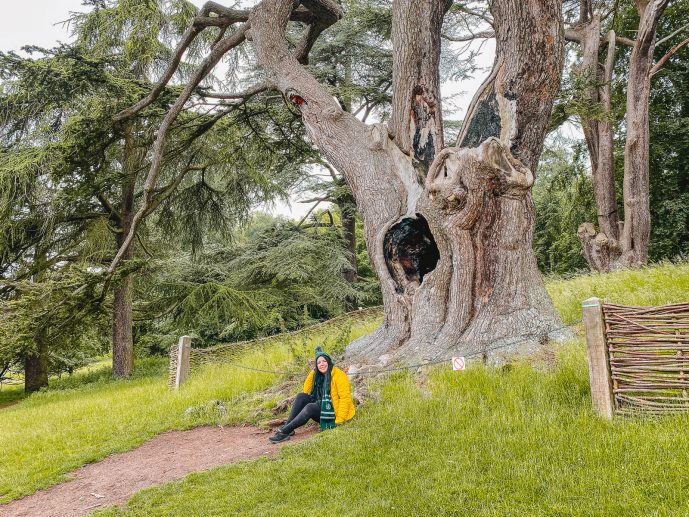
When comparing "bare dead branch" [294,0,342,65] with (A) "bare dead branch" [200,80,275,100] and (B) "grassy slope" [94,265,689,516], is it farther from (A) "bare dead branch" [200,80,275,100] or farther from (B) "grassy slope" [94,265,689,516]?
(B) "grassy slope" [94,265,689,516]

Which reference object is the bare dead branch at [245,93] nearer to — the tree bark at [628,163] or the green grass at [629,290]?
the green grass at [629,290]

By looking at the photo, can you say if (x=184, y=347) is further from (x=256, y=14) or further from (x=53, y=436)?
(x=256, y=14)

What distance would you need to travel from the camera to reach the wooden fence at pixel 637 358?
3479mm

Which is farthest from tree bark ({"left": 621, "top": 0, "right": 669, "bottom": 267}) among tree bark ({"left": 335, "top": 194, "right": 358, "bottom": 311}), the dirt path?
the dirt path

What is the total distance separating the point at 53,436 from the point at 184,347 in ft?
8.10

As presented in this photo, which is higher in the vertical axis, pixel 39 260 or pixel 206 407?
pixel 39 260

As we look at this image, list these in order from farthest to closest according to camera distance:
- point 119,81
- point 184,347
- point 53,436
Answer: point 119,81, point 184,347, point 53,436

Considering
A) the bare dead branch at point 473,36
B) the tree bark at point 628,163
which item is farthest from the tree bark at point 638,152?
the bare dead branch at point 473,36

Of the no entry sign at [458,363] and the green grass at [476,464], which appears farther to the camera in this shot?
the no entry sign at [458,363]

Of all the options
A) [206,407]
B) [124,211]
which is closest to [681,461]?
[206,407]

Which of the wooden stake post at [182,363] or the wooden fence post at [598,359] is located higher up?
the wooden fence post at [598,359]

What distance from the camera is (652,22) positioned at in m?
9.71

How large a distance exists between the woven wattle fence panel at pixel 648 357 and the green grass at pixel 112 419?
13.4 feet

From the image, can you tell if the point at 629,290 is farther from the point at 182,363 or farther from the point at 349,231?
the point at 349,231
